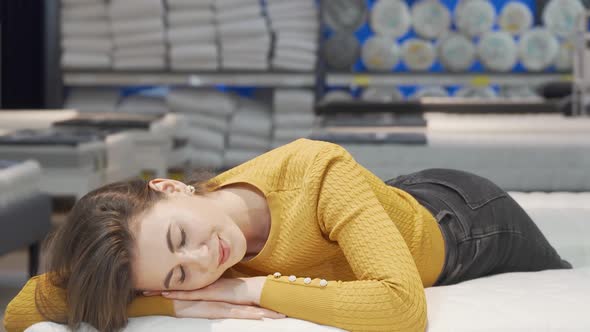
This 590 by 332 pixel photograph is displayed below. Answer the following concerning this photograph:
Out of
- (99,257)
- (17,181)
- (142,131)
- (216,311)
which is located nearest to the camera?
(99,257)

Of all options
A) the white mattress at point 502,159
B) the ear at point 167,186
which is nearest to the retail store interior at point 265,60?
the white mattress at point 502,159

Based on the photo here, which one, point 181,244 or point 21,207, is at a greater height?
point 181,244

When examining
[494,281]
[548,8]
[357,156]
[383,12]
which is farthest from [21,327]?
[548,8]

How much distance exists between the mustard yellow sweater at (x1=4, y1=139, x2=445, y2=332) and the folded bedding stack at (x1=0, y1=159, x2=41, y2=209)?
1476 millimetres

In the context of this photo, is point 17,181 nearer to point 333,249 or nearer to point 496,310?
point 333,249

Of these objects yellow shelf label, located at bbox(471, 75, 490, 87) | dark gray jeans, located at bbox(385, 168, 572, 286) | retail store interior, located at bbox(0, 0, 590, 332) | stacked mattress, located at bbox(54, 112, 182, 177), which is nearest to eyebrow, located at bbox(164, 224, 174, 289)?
dark gray jeans, located at bbox(385, 168, 572, 286)

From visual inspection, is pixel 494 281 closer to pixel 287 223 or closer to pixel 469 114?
pixel 287 223

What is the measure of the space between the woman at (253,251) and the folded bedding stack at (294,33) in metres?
4.34

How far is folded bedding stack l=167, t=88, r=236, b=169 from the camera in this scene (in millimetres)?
6273

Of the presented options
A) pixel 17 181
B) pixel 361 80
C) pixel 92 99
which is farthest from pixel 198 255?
pixel 92 99

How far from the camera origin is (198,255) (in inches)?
60.6

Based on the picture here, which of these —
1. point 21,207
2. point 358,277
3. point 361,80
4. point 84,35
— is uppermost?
point 84,35

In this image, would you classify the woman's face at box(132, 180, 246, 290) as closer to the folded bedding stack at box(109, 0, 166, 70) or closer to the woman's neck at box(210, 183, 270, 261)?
the woman's neck at box(210, 183, 270, 261)

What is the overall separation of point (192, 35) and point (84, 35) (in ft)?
2.51
